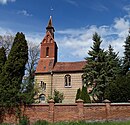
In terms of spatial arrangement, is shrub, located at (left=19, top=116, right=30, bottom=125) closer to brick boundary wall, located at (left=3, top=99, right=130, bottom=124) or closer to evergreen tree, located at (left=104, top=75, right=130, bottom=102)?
brick boundary wall, located at (left=3, top=99, right=130, bottom=124)

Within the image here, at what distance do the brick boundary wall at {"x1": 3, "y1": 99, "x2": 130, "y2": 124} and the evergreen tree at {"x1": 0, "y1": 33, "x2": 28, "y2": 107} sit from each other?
1.27 meters

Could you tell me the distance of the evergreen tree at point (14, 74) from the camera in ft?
57.3

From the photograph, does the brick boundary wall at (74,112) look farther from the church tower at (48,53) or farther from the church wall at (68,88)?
the church tower at (48,53)

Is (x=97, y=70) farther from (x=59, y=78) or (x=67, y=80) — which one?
(x=59, y=78)

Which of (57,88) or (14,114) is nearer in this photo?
(14,114)

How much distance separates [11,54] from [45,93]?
24365 mm

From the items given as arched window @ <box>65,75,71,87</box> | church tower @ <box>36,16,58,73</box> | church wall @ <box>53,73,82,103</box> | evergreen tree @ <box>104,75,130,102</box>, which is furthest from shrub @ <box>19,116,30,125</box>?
church tower @ <box>36,16,58,73</box>

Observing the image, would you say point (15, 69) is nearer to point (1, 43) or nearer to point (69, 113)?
point (69, 113)

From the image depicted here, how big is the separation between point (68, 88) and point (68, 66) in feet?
14.7

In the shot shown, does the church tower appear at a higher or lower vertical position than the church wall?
higher

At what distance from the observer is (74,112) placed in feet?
58.4

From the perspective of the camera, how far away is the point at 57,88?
41.9 metres

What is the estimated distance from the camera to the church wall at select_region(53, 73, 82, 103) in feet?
135

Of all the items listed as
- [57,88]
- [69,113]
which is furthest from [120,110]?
[57,88]
